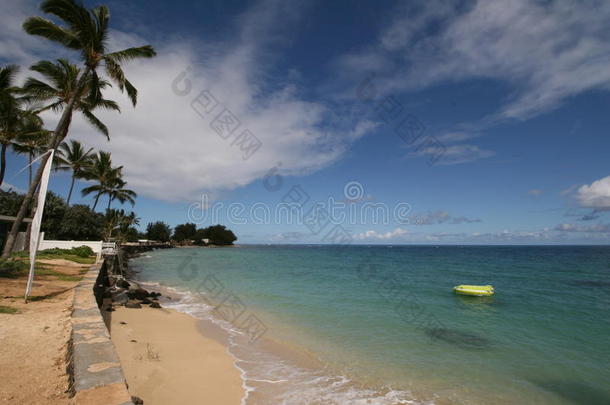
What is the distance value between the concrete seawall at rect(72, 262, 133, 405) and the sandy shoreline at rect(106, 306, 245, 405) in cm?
132

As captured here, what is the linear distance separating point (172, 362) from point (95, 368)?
3690 millimetres

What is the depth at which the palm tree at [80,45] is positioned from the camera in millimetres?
11977

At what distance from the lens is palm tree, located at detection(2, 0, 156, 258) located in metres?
12.0

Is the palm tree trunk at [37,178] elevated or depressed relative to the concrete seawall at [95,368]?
elevated

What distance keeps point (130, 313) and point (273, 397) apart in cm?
750

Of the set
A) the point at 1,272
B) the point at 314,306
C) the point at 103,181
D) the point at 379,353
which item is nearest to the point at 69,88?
the point at 1,272

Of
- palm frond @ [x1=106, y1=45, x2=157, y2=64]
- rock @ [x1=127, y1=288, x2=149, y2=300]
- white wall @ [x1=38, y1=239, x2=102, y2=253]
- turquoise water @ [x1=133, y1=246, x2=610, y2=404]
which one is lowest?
turquoise water @ [x1=133, y1=246, x2=610, y2=404]

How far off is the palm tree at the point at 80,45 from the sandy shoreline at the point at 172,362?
7.60m

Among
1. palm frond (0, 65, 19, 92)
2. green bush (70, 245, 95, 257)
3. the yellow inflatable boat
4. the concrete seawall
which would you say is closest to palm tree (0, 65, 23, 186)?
palm frond (0, 65, 19, 92)

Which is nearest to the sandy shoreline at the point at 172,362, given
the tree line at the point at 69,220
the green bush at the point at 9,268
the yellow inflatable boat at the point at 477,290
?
the green bush at the point at 9,268

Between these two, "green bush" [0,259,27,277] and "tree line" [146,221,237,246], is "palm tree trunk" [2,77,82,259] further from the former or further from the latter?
"tree line" [146,221,237,246]

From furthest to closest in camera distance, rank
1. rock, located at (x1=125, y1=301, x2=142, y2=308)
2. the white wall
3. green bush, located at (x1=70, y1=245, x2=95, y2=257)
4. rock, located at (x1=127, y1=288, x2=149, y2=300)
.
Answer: the white wall
green bush, located at (x1=70, y1=245, x2=95, y2=257)
rock, located at (x1=127, y1=288, x2=149, y2=300)
rock, located at (x1=125, y1=301, x2=142, y2=308)

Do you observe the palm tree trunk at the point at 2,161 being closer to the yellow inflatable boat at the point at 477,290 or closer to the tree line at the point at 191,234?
the yellow inflatable boat at the point at 477,290

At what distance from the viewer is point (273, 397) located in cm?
555
